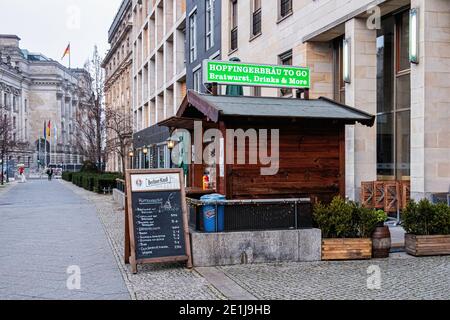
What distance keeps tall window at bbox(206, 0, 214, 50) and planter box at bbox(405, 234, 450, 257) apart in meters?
21.1

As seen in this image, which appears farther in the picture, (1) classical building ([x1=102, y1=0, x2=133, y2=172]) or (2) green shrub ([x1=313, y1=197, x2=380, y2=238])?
(1) classical building ([x1=102, y1=0, x2=133, y2=172])

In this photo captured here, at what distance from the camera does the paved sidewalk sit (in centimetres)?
743

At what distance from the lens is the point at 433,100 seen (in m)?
12.5

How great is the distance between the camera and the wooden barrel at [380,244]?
9.52 meters

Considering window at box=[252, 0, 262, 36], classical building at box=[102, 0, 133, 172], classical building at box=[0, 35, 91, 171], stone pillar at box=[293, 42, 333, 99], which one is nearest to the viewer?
stone pillar at box=[293, 42, 333, 99]

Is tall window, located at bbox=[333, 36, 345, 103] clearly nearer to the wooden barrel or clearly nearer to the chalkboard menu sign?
the wooden barrel

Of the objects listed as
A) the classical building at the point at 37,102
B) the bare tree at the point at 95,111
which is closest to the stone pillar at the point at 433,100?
the bare tree at the point at 95,111

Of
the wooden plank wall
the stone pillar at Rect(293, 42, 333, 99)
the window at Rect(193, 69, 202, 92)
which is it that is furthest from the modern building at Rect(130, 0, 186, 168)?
the wooden plank wall

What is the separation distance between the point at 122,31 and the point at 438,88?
187 feet

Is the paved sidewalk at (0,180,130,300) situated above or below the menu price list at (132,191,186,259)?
below

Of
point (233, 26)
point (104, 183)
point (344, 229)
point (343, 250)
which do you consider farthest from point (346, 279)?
point (104, 183)

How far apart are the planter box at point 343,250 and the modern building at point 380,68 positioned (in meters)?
3.77

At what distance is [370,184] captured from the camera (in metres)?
14.3
